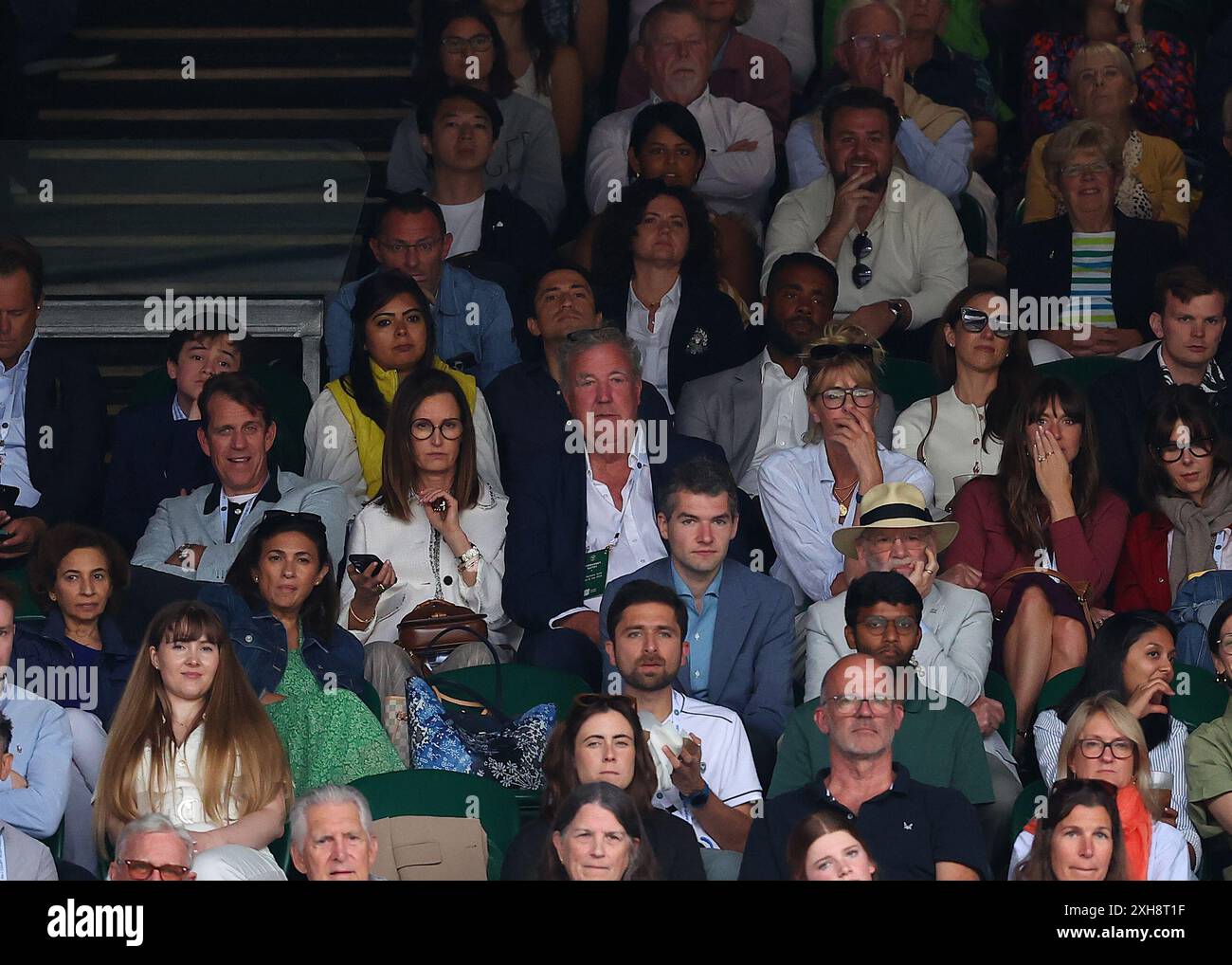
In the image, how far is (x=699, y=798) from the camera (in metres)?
6.23

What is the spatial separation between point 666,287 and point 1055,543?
1.87m

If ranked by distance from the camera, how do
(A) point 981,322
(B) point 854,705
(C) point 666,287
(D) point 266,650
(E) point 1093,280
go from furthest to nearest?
(E) point 1093,280 < (C) point 666,287 < (A) point 981,322 < (D) point 266,650 < (B) point 854,705

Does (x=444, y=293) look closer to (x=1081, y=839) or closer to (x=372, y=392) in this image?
(x=372, y=392)

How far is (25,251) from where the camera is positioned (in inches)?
314

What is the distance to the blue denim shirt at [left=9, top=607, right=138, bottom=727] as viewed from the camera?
6.58 metres

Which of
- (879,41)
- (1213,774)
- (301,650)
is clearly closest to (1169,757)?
(1213,774)

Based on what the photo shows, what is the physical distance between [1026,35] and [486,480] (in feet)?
13.1

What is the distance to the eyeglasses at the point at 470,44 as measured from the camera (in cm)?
920

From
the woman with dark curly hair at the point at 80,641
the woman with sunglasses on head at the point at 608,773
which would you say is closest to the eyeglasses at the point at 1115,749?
the woman with sunglasses on head at the point at 608,773

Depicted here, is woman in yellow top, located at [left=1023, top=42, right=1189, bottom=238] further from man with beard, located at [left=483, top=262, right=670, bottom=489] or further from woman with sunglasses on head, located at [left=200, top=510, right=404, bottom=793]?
woman with sunglasses on head, located at [left=200, top=510, right=404, bottom=793]

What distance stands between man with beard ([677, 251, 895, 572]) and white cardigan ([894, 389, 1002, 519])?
0.45 feet

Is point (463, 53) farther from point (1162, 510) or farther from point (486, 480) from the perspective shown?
point (1162, 510)

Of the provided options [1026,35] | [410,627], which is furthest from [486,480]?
[1026,35]

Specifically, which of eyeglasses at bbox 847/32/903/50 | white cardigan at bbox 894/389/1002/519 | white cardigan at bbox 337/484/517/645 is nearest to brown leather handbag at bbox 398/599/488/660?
white cardigan at bbox 337/484/517/645
